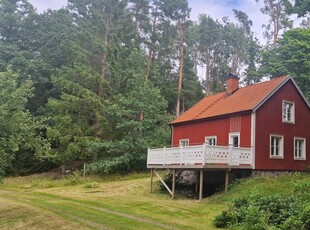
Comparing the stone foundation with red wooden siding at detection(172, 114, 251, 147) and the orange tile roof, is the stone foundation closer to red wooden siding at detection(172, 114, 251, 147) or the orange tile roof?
red wooden siding at detection(172, 114, 251, 147)

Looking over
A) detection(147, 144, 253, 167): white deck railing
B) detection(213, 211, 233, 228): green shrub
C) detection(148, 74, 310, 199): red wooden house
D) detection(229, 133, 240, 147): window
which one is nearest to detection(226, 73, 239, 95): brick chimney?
detection(148, 74, 310, 199): red wooden house

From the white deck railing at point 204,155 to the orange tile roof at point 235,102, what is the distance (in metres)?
2.84

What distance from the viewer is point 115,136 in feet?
104

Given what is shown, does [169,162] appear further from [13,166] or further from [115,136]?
[13,166]

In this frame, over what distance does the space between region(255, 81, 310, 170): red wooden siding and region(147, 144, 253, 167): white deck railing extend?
3.91 ft

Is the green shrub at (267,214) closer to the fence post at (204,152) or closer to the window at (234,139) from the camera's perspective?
the fence post at (204,152)

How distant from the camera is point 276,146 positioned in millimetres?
21031

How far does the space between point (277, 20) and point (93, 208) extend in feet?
119

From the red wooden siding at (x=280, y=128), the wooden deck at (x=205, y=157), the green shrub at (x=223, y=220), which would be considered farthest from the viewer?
the red wooden siding at (x=280, y=128)

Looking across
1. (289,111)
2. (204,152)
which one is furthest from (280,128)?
(204,152)

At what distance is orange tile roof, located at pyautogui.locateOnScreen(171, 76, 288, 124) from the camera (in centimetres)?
2062

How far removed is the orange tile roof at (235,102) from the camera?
20625 millimetres

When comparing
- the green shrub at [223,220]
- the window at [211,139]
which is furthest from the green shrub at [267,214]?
the window at [211,139]

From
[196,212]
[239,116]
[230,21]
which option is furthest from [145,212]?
[230,21]
